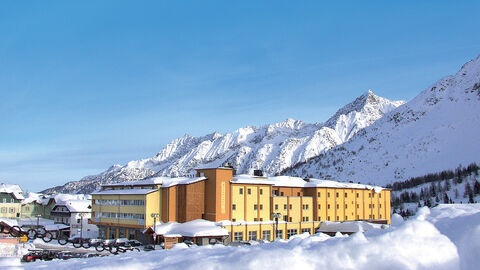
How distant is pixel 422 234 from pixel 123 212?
63187 mm

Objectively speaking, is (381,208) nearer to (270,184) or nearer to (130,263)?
(270,184)

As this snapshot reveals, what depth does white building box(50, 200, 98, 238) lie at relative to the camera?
3654 inches

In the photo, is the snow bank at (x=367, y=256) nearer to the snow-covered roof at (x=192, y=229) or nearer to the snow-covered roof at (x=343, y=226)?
the snow-covered roof at (x=192, y=229)

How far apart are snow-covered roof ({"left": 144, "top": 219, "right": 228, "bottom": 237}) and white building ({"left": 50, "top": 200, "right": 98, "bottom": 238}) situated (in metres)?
37.4

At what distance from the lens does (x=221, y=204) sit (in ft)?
207

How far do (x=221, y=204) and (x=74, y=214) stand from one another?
146 feet

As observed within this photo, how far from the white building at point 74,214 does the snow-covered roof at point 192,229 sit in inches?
1473

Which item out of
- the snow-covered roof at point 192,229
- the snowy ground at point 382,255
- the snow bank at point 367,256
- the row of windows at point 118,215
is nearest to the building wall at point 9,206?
the row of windows at point 118,215

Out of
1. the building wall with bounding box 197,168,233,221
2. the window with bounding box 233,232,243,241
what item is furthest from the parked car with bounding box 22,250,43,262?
the window with bounding box 233,232,243,241

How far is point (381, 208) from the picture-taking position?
8788 centimetres

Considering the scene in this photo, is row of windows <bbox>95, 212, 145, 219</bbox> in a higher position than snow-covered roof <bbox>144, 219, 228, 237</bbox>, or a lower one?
higher

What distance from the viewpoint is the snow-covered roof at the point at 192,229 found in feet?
186

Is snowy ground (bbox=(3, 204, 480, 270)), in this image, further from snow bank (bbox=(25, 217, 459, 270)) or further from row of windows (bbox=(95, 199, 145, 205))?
row of windows (bbox=(95, 199, 145, 205))

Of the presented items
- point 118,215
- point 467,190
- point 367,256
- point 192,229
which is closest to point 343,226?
point 192,229
